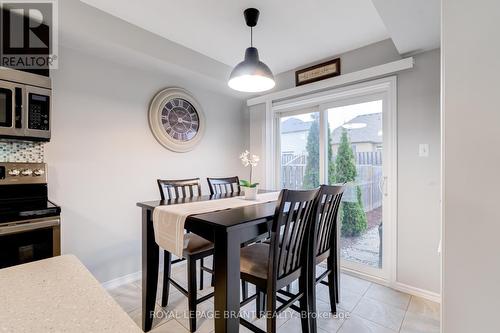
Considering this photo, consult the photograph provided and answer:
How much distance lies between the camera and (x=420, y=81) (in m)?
Answer: 2.19

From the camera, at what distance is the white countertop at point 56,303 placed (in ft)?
1.40

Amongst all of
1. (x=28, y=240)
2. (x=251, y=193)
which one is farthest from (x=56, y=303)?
(x=251, y=193)

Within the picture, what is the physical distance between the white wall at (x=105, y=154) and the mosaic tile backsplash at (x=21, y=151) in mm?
71

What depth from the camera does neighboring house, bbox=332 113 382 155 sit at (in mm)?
2529

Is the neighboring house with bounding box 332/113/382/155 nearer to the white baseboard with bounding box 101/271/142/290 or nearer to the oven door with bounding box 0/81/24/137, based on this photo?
the white baseboard with bounding box 101/271/142/290

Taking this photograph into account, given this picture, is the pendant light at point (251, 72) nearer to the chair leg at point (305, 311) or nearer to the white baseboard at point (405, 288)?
the chair leg at point (305, 311)

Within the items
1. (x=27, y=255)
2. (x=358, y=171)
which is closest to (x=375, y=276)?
(x=358, y=171)

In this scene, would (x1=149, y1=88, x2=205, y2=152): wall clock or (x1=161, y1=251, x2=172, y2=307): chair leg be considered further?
(x1=149, y1=88, x2=205, y2=152): wall clock

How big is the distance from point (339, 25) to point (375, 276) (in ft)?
8.18

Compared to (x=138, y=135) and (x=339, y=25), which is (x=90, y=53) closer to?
(x=138, y=135)

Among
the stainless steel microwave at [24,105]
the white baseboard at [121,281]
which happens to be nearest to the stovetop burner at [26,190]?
the stainless steel microwave at [24,105]

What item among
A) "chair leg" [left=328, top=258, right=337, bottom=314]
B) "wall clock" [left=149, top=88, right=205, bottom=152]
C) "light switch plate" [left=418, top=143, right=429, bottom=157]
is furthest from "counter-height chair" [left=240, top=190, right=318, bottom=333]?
"wall clock" [left=149, top=88, right=205, bottom=152]

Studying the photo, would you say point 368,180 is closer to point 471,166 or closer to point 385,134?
point 385,134

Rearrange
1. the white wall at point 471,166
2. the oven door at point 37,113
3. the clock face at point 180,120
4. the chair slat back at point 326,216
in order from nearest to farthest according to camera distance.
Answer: the white wall at point 471,166 < the chair slat back at point 326,216 < the oven door at point 37,113 < the clock face at point 180,120
